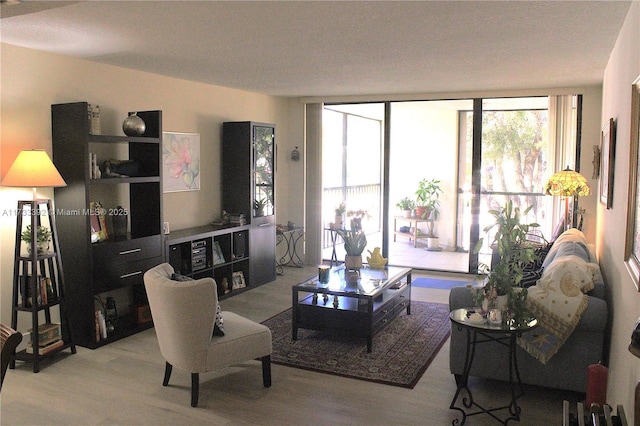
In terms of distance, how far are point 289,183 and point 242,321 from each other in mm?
4411

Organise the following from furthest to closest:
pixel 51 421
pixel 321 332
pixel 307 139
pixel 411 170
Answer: pixel 411 170, pixel 307 139, pixel 321 332, pixel 51 421

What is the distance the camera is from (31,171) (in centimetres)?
403

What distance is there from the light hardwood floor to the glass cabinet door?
2.79 metres

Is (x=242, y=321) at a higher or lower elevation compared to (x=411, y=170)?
lower

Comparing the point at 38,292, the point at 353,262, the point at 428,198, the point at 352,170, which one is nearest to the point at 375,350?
the point at 353,262

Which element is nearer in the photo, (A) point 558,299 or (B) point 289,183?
(A) point 558,299

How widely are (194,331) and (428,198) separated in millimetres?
5793

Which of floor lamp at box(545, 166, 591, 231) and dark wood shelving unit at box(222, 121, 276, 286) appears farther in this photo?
dark wood shelving unit at box(222, 121, 276, 286)

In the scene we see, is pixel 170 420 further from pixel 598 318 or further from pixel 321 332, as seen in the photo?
pixel 598 318

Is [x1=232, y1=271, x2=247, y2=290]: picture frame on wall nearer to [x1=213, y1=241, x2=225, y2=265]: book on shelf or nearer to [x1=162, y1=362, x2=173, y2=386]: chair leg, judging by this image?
[x1=213, y1=241, x2=225, y2=265]: book on shelf

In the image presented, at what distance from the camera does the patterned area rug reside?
4121 mm

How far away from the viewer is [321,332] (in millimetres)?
5039

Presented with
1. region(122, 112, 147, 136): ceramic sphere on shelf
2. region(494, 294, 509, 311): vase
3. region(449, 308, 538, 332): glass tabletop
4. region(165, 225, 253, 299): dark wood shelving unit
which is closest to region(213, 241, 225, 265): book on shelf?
region(165, 225, 253, 299): dark wood shelving unit

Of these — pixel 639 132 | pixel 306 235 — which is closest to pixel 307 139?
pixel 306 235
